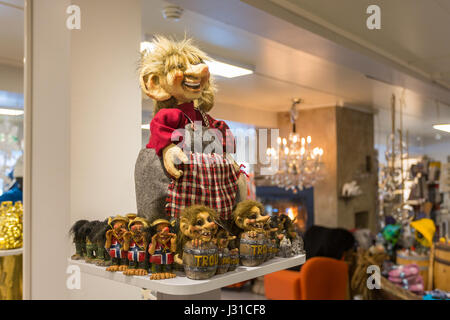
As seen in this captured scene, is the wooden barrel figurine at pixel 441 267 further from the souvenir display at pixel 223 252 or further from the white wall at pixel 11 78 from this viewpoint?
the white wall at pixel 11 78

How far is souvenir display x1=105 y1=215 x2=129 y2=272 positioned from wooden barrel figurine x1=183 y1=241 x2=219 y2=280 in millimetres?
226

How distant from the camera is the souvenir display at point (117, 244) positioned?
1.10 meters

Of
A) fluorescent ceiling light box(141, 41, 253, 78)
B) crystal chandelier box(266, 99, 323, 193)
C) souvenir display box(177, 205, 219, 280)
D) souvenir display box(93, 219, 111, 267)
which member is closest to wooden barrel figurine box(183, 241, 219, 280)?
souvenir display box(177, 205, 219, 280)

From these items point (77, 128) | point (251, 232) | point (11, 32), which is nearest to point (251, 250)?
point (251, 232)

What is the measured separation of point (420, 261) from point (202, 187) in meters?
2.45

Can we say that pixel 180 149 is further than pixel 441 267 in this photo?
No

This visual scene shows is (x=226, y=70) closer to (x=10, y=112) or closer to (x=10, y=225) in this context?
(x=10, y=112)

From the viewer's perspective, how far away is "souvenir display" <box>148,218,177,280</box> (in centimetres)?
101

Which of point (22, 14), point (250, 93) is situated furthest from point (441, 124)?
point (250, 93)

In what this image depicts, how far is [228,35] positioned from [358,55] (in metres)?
1.02

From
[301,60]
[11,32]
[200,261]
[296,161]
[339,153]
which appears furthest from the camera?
[339,153]

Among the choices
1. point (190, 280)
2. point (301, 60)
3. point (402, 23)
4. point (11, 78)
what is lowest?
Result: point (190, 280)

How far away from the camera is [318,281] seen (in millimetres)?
3945

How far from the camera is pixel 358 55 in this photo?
2494 mm
